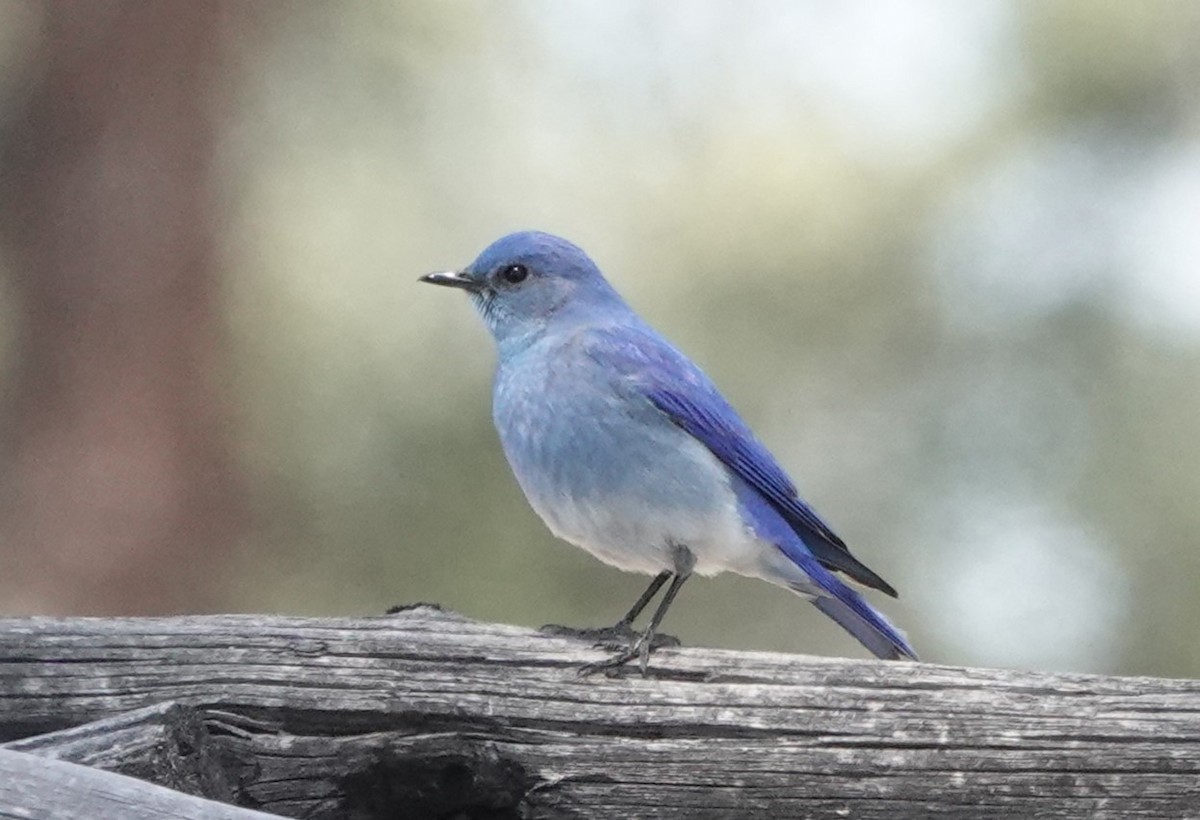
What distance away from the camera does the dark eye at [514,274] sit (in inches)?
175

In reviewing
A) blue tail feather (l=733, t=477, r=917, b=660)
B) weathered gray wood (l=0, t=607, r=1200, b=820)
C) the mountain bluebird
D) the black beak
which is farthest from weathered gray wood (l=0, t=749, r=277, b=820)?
the black beak

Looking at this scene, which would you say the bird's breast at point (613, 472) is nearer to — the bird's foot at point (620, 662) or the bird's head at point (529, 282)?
the bird's head at point (529, 282)

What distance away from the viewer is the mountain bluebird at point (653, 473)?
3.75 metres

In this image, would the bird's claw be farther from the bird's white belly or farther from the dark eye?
the dark eye

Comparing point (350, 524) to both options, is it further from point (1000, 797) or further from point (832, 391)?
point (1000, 797)

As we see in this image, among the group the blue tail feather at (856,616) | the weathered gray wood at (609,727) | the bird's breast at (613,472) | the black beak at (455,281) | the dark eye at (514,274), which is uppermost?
the dark eye at (514,274)

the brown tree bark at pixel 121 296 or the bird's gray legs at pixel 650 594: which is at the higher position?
the brown tree bark at pixel 121 296

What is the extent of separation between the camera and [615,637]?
8.93 ft

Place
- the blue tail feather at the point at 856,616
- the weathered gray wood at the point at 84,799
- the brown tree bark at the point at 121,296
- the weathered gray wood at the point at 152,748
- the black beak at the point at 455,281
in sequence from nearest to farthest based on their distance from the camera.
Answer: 1. the weathered gray wood at the point at 84,799
2. the weathered gray wood at the point at 152,748
3. the blue tail feather at the point at 856,616
4. the black beak at the point at 455,281
5. the brown tree bark at the point at 121,296

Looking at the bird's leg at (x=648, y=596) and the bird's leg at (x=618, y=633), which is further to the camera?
the bird's leg at (x=648, y=596)

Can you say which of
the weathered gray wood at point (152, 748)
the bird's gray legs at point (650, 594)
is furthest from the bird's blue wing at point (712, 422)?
the weathered gray wood at point (152, 748)

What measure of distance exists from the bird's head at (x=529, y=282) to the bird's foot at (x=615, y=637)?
123 cm

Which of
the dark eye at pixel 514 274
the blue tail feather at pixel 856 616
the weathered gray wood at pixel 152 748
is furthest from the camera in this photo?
the dark eye at pixel 514 274

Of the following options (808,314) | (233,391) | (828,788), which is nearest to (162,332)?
(233,391)
